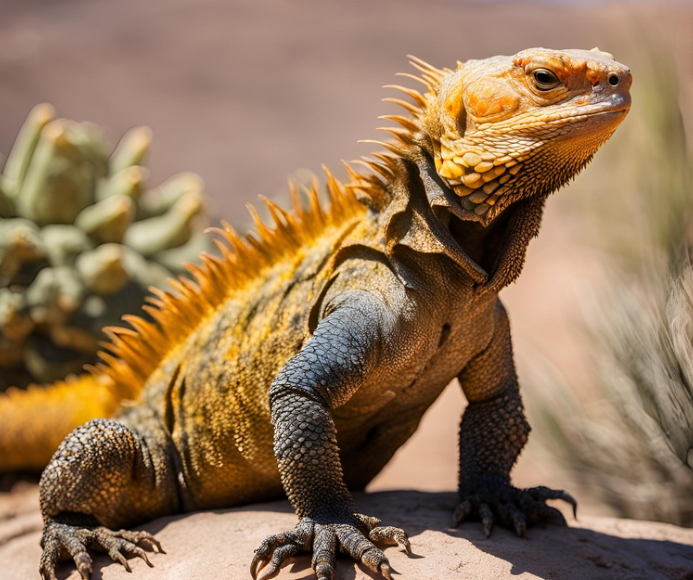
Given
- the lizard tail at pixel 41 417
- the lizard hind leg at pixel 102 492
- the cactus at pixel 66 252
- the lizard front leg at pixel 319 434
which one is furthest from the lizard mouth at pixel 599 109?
the cactus at pixel 66 252

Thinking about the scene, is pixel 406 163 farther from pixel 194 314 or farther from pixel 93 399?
pixel 93 399

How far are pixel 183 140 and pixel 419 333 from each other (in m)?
18.2

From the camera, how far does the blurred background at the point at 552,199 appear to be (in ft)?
19.4

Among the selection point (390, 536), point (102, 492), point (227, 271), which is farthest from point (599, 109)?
point (102, 492)

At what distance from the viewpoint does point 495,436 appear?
4207 mm

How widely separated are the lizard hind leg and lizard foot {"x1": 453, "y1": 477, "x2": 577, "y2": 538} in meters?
1.57

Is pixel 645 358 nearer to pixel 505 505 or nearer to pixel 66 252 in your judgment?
pixel 505 505

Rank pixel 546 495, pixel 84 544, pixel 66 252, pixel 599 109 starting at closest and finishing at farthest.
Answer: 1. pixel 599 109
2. pixel 84 544
3. pixel 546 495
4. pixel 66 252

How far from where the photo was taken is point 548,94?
127 inches

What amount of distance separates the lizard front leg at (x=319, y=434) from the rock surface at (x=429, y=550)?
4.9 inches

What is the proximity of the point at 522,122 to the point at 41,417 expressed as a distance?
4.07 meters

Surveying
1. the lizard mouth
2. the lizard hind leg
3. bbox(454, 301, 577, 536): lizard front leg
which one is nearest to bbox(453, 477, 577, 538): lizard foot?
bbox(454, 301, 577, 536): lizard front leg

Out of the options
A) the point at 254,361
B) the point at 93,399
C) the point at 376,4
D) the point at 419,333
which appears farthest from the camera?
the point at 376,4

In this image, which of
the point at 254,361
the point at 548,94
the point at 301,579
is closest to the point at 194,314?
the point at 254,361
